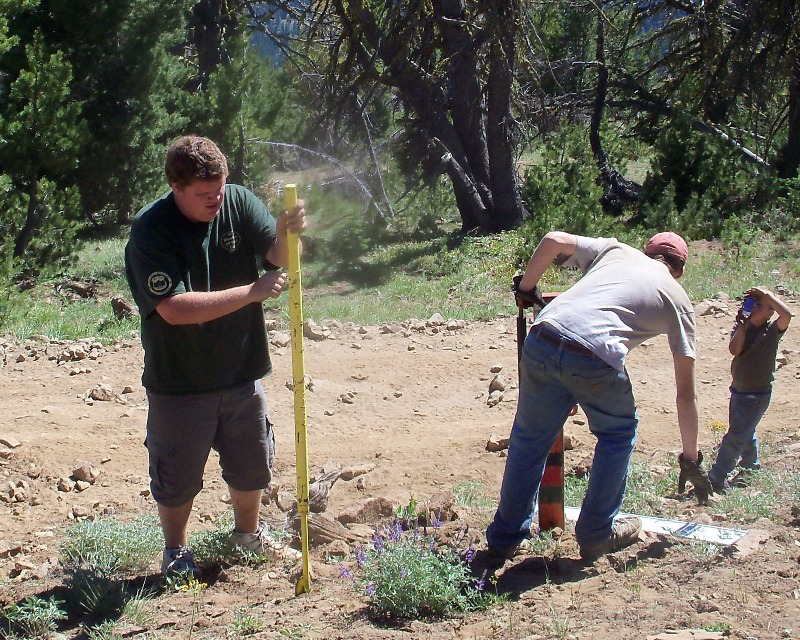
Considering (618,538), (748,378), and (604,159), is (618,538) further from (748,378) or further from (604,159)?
(604,159)

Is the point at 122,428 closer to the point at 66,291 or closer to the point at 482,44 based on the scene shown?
the point at 66,291

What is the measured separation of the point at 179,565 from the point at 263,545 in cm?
41

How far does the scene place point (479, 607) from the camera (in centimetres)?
350

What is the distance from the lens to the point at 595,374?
3.55 m

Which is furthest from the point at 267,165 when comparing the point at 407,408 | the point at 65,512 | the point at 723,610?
the point at 723,610

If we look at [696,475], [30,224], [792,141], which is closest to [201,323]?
[696,475]

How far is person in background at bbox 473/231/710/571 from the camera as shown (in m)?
3.57

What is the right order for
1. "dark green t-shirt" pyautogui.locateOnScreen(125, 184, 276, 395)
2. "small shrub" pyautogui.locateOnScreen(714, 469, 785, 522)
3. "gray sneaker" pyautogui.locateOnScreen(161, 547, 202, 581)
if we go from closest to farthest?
"dark green t-shirt" pyautogui.locateOnScreen(125, 184, 276, 395)
"gray sneaker" pyautogui.locateOnScreen(161, 547, 202, 581)
"small shrub" pyautogui.locateOnScreen(714, 469, 785, 522)

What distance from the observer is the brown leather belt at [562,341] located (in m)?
3.55

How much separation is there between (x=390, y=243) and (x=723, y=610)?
442 inches

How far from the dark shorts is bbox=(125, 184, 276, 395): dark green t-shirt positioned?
75mm

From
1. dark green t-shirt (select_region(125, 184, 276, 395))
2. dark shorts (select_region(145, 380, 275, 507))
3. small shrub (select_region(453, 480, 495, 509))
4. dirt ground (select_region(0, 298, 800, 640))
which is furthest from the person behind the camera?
small shrub (select_region(453, 480, 495, 509))

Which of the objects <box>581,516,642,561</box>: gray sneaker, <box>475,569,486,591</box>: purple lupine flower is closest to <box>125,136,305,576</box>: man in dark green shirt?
<box>475,569,486,591</box>: purple lupine flower

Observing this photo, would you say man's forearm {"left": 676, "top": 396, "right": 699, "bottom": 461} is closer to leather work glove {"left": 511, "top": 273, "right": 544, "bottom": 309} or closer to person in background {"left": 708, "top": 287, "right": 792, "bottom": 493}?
leather work glove {"left": 511, "top": 273, "right": 544, "bottom": 309}
